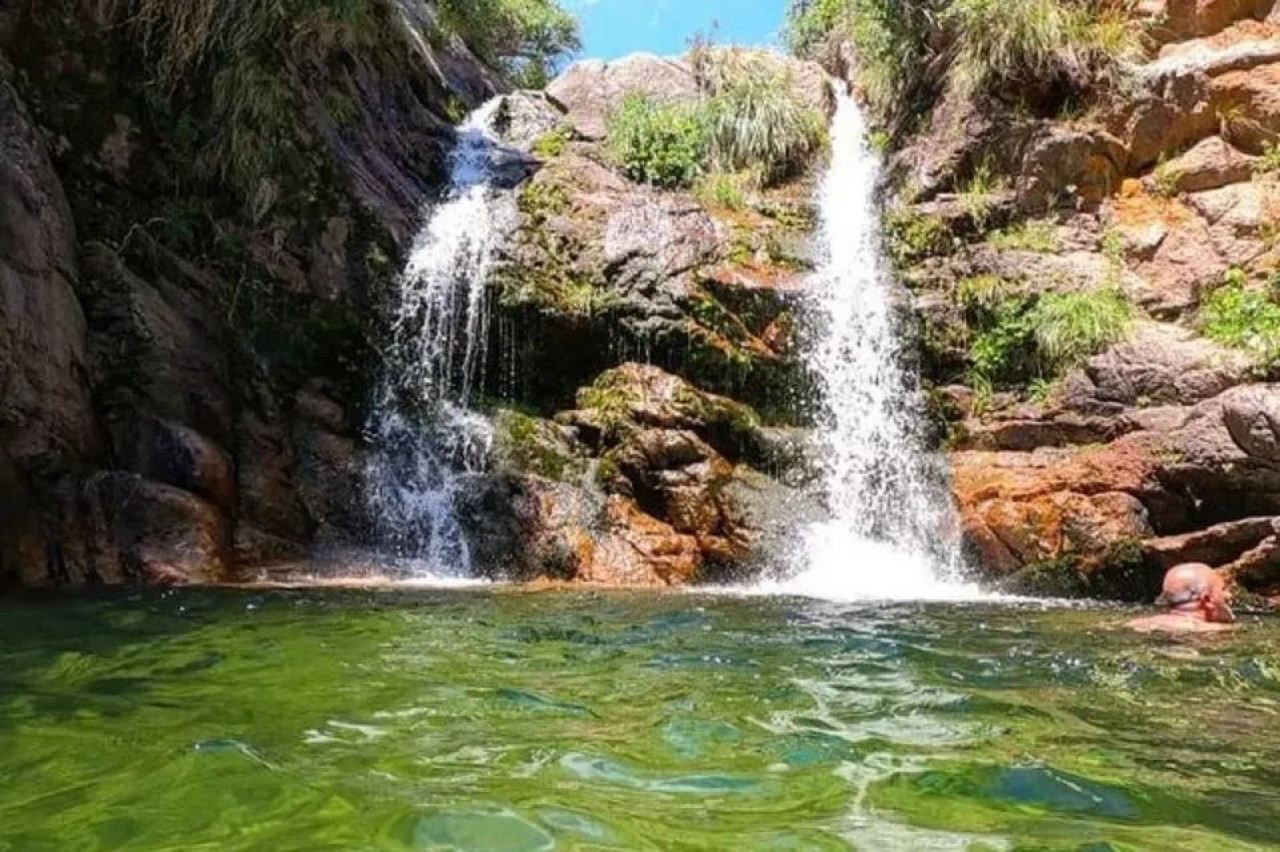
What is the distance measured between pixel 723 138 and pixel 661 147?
0.77m

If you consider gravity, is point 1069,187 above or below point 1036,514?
above

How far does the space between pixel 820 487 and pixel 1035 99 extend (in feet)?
18.1

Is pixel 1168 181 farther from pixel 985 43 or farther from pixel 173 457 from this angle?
pixel 173 457

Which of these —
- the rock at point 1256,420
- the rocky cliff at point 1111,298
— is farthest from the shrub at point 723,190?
the rock at point 1256,420

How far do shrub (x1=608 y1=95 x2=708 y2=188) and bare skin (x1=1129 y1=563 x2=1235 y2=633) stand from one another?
8.14m

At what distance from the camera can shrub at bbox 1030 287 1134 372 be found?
10.2m

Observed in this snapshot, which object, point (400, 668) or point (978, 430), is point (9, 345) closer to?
point (400, 668)

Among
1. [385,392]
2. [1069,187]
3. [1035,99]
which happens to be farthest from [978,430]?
[385,392]

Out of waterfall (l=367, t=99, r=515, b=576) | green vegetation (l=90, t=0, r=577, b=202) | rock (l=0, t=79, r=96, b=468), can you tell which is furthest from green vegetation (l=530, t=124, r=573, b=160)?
rock (l=0, t=79, r=96, b=468)

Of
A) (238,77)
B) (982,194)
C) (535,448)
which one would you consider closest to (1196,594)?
(535,448)

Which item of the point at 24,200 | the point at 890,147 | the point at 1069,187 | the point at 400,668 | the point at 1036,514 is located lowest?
the point at 400,668

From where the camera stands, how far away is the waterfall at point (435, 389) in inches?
378

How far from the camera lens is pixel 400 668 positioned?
4.44m

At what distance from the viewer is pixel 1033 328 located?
10.6m
